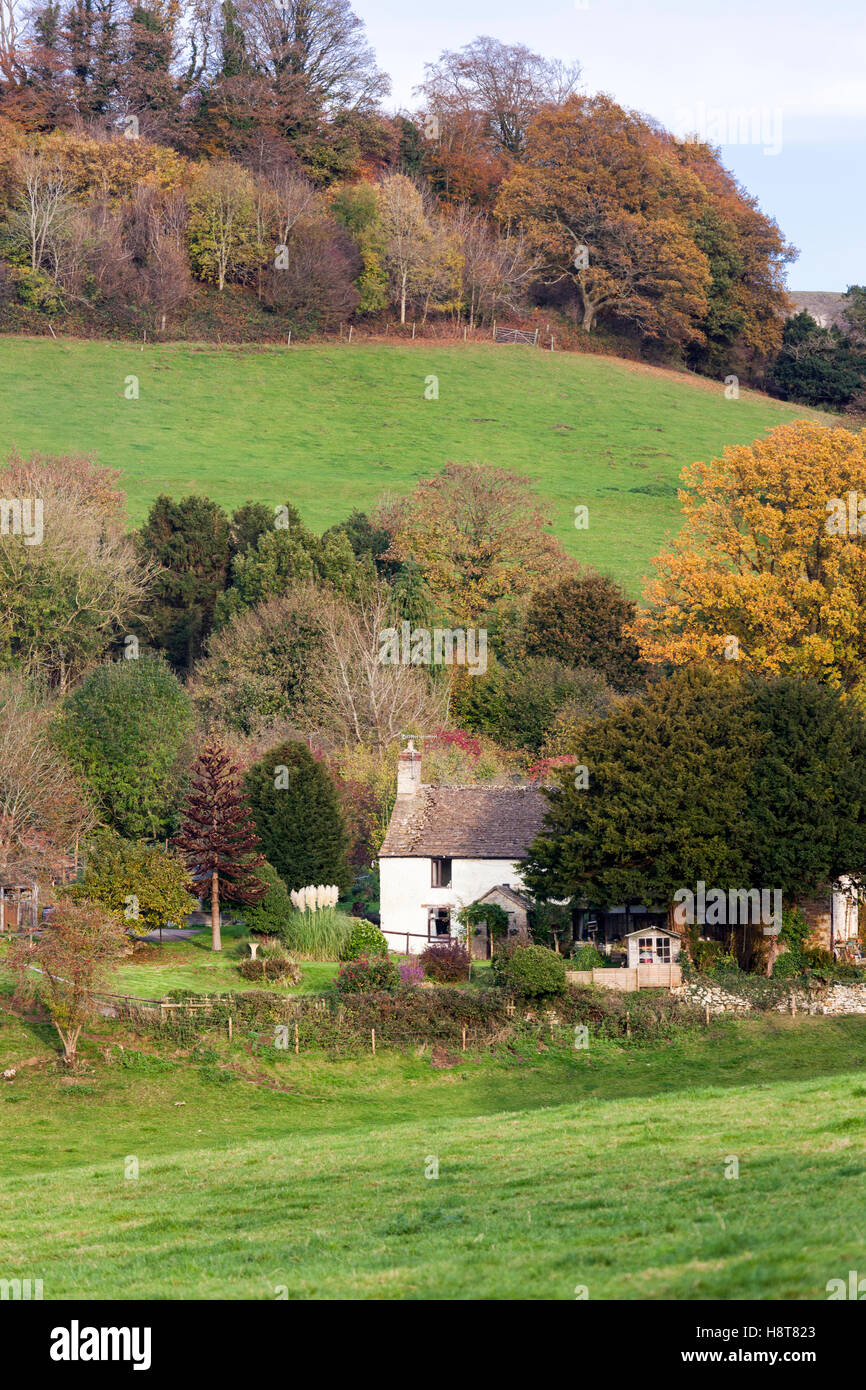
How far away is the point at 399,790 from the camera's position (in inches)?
2025

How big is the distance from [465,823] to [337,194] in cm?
8712

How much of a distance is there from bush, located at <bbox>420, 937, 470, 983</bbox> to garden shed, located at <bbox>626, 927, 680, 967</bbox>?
470cm

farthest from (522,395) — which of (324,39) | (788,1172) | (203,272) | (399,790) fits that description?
(788,1172)

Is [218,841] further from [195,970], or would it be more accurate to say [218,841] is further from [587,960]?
[587,960]

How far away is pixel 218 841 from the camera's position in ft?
151

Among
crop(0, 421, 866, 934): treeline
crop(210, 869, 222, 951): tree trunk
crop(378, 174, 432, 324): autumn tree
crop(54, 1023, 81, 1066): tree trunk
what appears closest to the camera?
crop(54, 1023, 81, 1066): tree trunk

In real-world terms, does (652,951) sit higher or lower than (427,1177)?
lower

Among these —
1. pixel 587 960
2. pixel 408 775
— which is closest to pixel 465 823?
pixel 408 775

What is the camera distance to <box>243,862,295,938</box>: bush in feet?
151

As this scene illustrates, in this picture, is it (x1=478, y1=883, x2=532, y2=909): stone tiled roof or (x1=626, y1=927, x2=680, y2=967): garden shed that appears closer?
(x1=626, y1=927, x2=680, y2=967): garden shed

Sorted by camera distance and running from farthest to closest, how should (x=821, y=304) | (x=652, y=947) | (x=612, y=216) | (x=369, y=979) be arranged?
(x=821, y=304) < (x=612, y=216) < (x=652, y=947) < (x=369, y=979)

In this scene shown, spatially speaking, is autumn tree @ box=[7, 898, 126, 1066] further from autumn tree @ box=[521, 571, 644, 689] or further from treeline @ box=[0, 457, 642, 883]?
autumn tree @ box=[521, 571, 644, 689]

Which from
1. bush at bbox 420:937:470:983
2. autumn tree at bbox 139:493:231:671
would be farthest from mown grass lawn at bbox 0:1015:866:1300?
autumn tree at bbox 139:493:231:671
